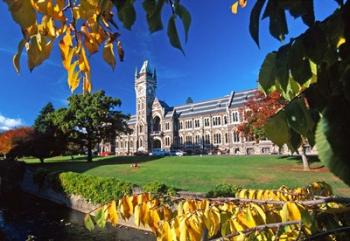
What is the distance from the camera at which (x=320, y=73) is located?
3.94 ft

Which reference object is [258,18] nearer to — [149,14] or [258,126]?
[149,14]

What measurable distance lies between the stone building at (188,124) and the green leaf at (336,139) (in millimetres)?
63874

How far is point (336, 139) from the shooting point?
0.81m

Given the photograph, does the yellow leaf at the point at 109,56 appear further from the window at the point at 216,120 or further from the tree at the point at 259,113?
the window at the point at 216,120

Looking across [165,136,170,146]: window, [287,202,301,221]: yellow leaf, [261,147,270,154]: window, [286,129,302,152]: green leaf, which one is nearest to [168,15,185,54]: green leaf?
[286,129,302,152]: green leaf

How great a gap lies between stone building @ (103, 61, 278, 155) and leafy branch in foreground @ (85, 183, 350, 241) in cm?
6248

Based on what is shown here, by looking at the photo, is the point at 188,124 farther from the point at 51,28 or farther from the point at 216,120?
the point at 51,28

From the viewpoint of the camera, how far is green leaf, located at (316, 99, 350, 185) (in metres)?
0.78

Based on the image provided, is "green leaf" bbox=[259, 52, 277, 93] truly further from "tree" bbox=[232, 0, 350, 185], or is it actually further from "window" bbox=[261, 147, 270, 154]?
"window" bbox=[261, 147, 270, 154]

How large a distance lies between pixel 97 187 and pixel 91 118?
28036mm

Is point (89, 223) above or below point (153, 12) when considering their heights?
below

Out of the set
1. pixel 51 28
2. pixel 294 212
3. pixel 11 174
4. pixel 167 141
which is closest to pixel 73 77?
pixel 51 28

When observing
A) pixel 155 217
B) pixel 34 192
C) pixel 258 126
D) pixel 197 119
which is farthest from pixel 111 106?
pixel 155 217

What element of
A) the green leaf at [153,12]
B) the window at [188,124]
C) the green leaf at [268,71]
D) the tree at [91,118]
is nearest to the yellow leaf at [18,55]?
the green leaf at [153,12]
